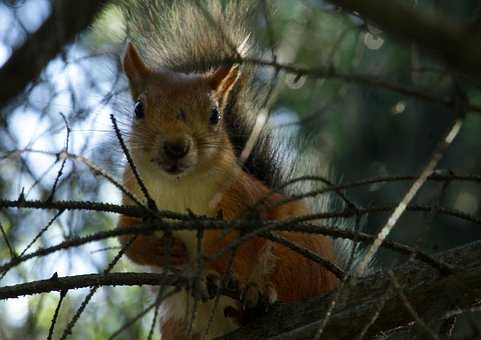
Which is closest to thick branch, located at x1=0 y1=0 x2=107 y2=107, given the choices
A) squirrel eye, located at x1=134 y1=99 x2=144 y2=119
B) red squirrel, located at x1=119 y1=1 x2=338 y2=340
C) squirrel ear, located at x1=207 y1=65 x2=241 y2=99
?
red squirrel, located at x1=119 y1=1 x2=338 y2=340

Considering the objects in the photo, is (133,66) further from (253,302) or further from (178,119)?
(253,302)

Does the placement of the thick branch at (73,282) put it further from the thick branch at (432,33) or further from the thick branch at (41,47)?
the thick branch at (432,33)

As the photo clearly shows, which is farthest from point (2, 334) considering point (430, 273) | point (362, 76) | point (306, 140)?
point (306, 140)

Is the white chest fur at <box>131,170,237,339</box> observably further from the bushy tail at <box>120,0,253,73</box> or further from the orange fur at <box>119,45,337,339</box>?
the bushy tail at <box>120,0,253,73</box>

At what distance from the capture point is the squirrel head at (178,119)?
7.11ft

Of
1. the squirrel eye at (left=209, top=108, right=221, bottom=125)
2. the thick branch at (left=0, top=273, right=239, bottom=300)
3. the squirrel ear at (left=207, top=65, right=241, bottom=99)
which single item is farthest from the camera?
the squirrel ear at (left=207, top=65, right=241, bottom=99)

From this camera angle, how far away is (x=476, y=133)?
4723mm

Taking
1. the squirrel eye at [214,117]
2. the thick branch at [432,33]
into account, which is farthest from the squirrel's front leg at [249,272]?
the thick branch at [432,33]

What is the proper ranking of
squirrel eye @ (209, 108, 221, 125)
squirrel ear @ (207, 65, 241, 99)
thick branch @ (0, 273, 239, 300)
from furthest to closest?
squirrel ear @ (207, 65, 241, 99)
squirrel eye @ (209, 108, 221, 125)
thick branch @ (0, 273, 239, 300)

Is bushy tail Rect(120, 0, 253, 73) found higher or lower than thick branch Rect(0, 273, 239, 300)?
higher

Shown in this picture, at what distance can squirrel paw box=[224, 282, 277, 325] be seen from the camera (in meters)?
2.17

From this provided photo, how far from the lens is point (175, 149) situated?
6.97ft

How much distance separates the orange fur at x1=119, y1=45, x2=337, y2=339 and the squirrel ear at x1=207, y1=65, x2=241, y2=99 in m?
0.02

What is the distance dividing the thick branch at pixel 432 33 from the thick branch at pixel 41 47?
1156 mm
